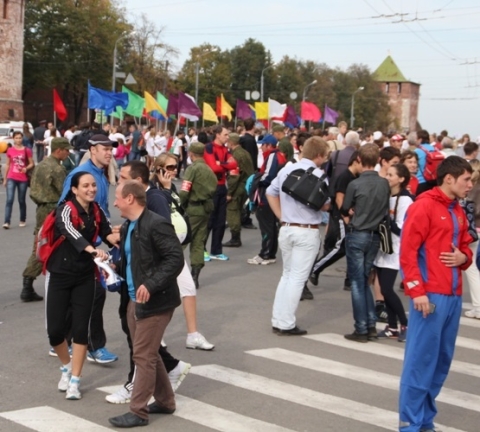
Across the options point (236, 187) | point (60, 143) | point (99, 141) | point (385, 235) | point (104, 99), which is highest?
point (104, 99)

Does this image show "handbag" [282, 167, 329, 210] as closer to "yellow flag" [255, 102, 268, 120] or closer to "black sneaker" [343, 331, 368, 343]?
"black sneaker" [343, 331, 368, 343]

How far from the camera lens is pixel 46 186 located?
10.5 metres

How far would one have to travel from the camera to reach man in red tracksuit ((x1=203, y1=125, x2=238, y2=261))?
47.1 feet

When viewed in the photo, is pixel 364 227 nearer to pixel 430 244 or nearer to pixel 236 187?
pixel 430 244

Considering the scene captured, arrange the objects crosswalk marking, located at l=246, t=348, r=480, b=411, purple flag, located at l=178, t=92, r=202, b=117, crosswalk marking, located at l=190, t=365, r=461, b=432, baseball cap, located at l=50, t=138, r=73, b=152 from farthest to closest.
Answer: purple flag, located at l=178, t=92, r=202, b=117 < baseball cap, located at l=50, t=138, r=73, b=152 < crosswalk marking, located at l=246, t=348, r=480, b=411 < crosswalk marking, located at l=190, t=365, r=461, b=432

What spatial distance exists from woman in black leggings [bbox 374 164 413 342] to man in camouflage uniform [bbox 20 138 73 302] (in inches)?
138

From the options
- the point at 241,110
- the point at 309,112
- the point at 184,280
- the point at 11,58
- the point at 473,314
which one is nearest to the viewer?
the point at 184,280

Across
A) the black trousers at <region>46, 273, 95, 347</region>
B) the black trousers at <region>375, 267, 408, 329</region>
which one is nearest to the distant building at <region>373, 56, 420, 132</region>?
the black trousers at <region>375, 267, 408, 329</region>

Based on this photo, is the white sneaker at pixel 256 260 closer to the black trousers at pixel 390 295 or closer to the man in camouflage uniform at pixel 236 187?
the man in camouflage uniform at pixel 236 187

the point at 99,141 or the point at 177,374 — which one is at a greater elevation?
the point at 99,141

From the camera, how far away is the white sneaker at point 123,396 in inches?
268

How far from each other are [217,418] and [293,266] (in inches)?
117

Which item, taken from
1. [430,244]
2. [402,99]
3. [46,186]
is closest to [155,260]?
[430,244]

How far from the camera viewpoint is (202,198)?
1172 centimetres
